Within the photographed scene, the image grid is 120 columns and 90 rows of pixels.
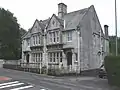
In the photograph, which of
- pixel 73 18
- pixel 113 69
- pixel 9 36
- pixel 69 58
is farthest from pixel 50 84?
pixel 9 36

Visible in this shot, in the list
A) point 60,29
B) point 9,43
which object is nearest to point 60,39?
point 60,29

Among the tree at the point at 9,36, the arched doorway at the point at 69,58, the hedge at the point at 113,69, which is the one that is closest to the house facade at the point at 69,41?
the arched doorway at the point at 69,58

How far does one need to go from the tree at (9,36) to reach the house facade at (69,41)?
39.8ft

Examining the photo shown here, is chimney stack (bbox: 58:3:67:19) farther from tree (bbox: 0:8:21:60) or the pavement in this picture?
the pavement

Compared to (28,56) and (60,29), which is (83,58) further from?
(28,56)

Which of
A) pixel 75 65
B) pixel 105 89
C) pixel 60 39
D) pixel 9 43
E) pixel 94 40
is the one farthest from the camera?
pixel 9 43

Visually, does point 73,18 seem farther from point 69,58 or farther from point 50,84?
point 50,84

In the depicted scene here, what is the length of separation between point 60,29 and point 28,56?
11212 mm

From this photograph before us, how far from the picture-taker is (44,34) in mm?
34531

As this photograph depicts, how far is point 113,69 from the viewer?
17.0 meters

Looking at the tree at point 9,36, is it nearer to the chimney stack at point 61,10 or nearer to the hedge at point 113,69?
the chimney stack at point 61,10

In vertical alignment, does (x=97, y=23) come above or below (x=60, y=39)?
Result: above

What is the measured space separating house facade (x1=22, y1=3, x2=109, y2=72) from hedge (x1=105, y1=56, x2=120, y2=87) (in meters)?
10.2

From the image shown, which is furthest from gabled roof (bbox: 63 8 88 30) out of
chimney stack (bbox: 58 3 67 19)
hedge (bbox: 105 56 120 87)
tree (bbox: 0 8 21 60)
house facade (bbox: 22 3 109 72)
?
tree (bbox: 0 8 21 60)
